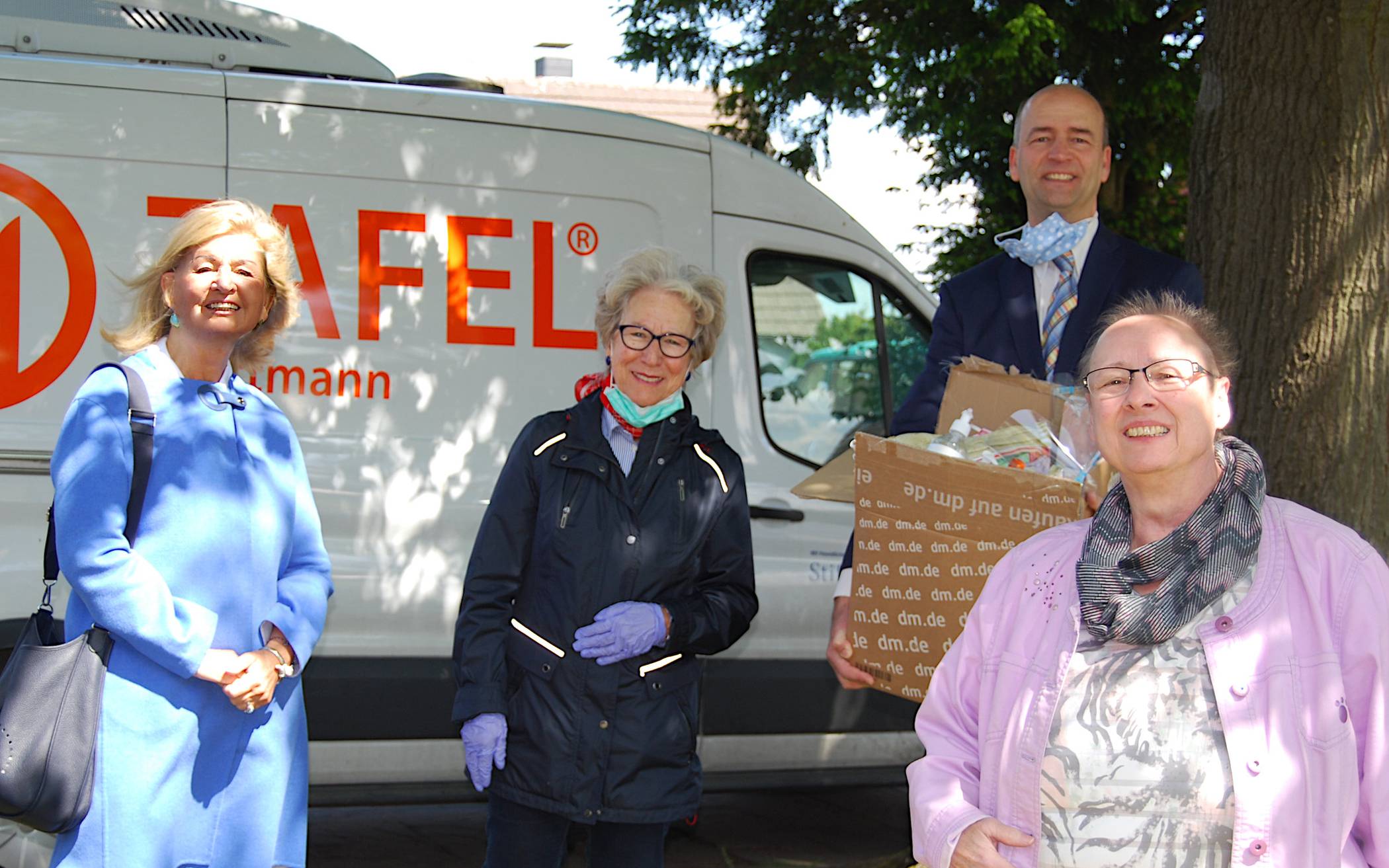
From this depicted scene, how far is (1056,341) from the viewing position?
3.11 m

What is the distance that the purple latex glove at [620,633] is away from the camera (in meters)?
2.96

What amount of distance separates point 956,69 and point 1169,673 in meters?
6.51

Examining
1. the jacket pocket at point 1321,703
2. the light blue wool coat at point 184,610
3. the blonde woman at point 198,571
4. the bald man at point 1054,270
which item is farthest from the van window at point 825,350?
the jacket pocket at point 1321,703

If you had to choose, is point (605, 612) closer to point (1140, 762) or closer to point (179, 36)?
point (1140, 762)

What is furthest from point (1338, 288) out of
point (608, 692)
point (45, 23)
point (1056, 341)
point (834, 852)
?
point (45, 23)

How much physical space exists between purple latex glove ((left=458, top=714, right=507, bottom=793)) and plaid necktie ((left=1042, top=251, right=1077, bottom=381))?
143 cm

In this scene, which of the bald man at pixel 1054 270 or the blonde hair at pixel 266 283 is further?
the bald man at pixel 1054 270

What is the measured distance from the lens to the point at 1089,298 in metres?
3.08

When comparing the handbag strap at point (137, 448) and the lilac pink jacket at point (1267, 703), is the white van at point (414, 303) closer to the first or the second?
the handbag strap at point (137, 448)

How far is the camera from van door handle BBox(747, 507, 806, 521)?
487cm

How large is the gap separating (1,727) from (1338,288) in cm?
347

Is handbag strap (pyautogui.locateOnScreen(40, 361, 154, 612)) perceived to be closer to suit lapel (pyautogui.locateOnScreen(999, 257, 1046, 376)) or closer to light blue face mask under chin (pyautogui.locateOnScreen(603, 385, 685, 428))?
light blue face mask under chin (pyautogui.locateOnScreen(603, 385, 685, 428))

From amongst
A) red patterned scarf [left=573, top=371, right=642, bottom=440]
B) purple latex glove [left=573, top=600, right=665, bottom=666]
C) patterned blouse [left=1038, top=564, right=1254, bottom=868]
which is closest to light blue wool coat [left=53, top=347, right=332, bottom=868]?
purple latex glove [left=573, top=600, right=665, bottom=666]

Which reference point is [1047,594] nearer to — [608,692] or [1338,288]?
[608,692]
